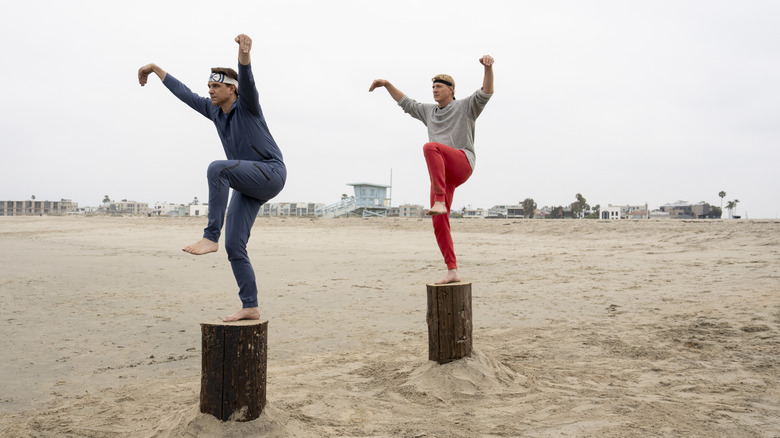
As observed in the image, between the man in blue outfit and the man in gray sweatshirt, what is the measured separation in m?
1.50

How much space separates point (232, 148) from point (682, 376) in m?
4.29

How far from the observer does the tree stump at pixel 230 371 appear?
3354 mm

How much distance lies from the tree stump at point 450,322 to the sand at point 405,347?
0.12 meters

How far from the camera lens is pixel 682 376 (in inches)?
184

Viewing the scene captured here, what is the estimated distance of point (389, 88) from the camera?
551 cm

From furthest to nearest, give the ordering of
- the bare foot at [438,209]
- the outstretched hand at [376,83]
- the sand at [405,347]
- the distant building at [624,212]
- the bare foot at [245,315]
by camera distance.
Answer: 1. the distant building at [624,212]
2. the outstretched hand at [376,83]
3. the bare foot at [438,209]
4. the sand at [405,347]
5. the bare foot at [245,315]

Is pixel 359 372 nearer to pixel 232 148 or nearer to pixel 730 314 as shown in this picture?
pixel 232 148

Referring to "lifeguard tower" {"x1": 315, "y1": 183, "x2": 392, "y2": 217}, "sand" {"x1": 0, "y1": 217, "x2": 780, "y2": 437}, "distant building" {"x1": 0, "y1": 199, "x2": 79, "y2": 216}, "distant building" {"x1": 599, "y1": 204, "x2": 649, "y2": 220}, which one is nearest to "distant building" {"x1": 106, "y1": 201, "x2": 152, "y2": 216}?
"distant building" {"x1": 0, "y1": 199, "x2": 79, "y2": 216}

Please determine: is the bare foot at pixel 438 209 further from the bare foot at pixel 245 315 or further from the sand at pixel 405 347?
the bare foot at pixel 245 315

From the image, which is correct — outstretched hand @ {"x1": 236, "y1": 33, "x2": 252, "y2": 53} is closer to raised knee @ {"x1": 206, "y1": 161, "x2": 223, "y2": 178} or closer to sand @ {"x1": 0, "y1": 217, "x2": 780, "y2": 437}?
raised knee @ {"x1": 206, "y1": 161, "x2": 223, "y2": 178}

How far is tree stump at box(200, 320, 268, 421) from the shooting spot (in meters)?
3.35

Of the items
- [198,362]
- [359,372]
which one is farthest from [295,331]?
[359,372]

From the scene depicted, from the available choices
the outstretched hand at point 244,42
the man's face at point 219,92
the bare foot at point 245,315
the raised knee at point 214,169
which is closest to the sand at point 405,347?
the bare foot at point 245,315

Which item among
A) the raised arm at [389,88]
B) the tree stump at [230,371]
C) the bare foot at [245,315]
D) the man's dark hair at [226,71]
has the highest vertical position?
the raised arm at [389,88]
